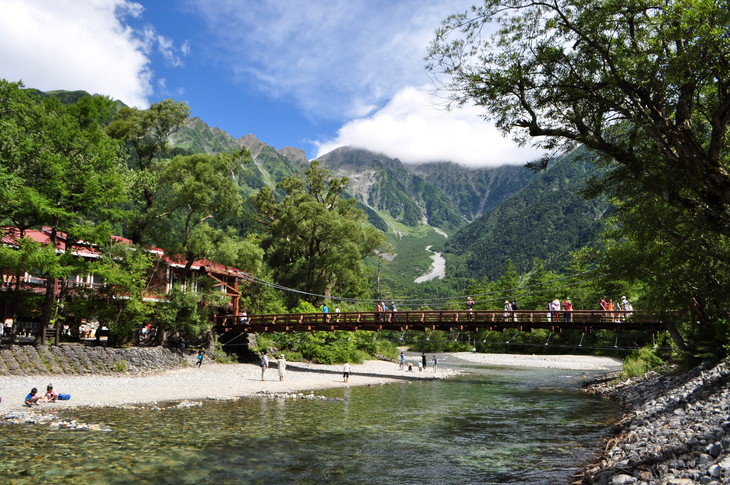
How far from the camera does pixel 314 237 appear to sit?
148ft

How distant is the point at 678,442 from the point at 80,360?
24666 mm

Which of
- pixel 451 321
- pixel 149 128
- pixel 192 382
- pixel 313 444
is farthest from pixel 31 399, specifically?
pixel 149 128

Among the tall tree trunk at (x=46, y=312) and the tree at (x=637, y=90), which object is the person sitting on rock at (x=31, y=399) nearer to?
the tall tree trunk at (x=46, y=312)

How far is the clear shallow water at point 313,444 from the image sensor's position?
935cm

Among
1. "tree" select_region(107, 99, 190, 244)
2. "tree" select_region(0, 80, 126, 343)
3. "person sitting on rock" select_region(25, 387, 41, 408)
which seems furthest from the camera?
"tree" select_region(107, 99, 190, 244)

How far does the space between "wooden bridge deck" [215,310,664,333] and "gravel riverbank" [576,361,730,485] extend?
10062 millimetres

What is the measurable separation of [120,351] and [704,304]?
1107 inches

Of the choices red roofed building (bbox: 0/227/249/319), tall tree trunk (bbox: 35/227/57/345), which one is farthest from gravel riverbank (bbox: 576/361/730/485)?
red roofed building (bbox: 0/227/249/319)

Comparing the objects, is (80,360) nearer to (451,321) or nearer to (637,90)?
(451,321)

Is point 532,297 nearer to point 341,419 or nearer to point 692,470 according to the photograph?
point 341,419

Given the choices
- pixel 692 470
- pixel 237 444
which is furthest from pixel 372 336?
pixel 692 470

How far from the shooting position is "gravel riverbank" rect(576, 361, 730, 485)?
6797 mm

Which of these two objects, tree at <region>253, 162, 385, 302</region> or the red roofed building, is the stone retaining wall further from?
tree at <region>253, 162, 385, 302</region>

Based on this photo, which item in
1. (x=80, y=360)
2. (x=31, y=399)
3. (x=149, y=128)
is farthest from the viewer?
(x=149, y=128)
